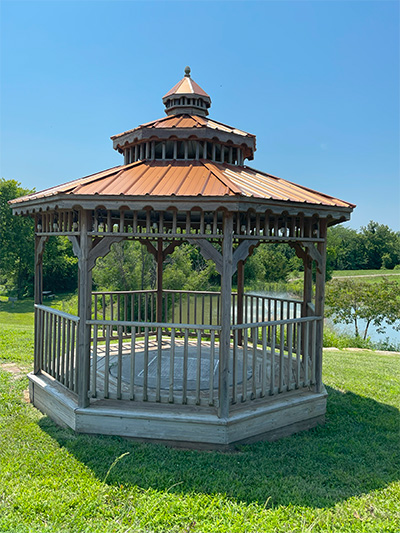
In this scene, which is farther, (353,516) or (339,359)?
(339,359)

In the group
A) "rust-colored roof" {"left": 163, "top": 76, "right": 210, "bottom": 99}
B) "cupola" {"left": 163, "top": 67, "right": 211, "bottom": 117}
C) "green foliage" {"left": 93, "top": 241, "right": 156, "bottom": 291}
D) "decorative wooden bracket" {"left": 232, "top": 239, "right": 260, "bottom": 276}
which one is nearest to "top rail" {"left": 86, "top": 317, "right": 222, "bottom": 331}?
"decorative wooden bracket" {"left": 232, "top": 239, "right": 260, "bottom": 276}

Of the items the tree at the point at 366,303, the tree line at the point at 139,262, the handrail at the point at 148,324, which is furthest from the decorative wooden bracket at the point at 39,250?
the tree at the point at 366,303

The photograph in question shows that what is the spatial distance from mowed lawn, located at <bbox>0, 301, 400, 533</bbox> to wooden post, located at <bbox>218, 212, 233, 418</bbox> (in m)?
0.59

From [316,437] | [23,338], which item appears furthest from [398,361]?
[23,338]

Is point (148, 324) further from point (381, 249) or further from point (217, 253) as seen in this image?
point (381, 249)

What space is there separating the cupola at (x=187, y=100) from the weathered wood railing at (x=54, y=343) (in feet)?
12.6

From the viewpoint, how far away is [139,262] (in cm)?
1767

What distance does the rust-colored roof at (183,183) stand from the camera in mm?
4363

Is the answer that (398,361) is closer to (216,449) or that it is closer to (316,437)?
(316,437)

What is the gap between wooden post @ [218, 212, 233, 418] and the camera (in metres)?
4.45

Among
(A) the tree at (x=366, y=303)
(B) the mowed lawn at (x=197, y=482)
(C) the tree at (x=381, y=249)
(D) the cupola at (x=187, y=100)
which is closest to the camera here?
(B) the mowed lawn at (x=197, y=482)

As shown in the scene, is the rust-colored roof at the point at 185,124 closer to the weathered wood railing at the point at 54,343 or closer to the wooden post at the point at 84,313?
the wooden post at the point at 84,313

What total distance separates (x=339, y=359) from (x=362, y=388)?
8.85ft

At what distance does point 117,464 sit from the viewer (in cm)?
407
